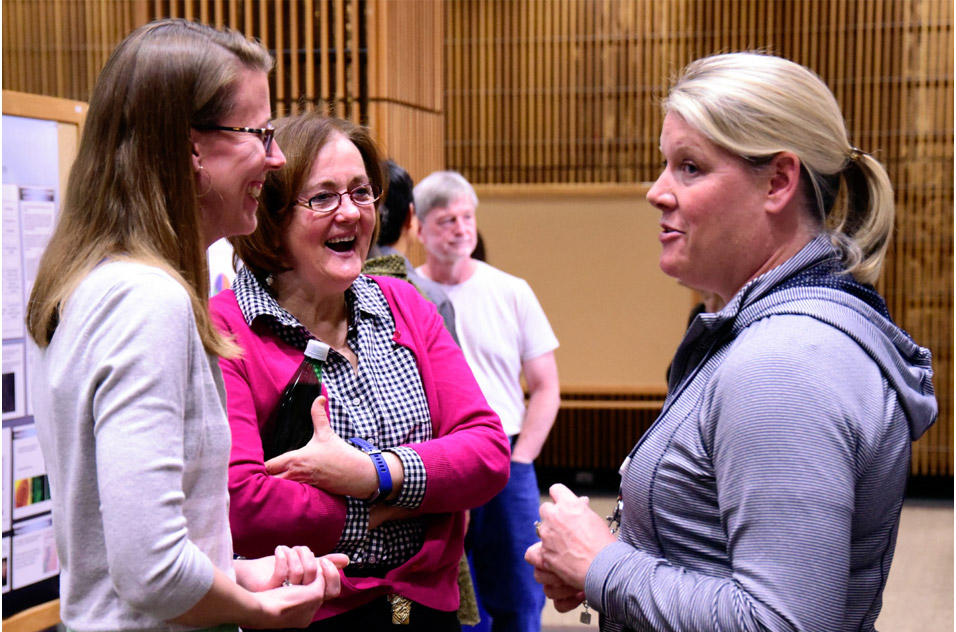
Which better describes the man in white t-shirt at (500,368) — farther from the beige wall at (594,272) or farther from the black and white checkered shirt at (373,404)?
the beige wall at (594,272)

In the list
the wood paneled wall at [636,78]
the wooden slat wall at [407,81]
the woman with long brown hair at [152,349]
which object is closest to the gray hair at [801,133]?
the woman with long brown hair at [152,349]

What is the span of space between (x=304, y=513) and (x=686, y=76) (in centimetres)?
107

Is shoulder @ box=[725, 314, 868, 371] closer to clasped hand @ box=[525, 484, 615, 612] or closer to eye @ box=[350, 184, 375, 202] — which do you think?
clasped hand @ box=[525, 484, 615, 612]

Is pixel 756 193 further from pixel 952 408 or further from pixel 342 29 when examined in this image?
pixel 952 408

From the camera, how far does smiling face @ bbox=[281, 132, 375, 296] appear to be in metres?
2.18

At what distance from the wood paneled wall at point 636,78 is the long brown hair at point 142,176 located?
511 cm

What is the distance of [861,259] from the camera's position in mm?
1577

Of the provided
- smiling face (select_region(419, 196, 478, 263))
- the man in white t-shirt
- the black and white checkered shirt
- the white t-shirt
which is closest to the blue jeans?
the man in white t-shirt

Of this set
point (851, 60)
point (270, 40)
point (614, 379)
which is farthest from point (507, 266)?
point (270, 40)

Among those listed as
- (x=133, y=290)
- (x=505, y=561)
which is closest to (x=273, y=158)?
(x=133, y=290)

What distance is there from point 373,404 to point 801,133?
104 cm

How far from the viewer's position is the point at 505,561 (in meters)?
4.00

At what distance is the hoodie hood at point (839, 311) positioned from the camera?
1413 millimetres

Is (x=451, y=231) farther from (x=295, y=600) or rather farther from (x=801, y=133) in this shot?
(x=295, y=600)
